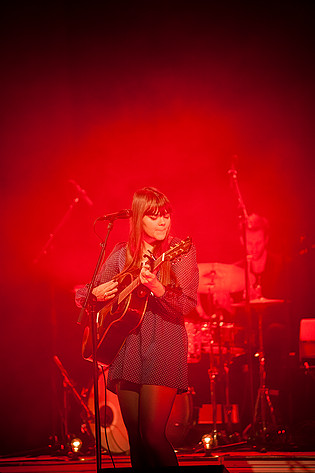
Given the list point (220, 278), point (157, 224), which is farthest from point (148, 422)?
point (220, 278)

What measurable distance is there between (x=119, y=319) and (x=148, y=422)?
537 millimetres

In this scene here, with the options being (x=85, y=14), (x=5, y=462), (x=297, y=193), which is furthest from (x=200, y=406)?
(x=85, y=14)

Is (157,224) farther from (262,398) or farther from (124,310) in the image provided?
(262,398)

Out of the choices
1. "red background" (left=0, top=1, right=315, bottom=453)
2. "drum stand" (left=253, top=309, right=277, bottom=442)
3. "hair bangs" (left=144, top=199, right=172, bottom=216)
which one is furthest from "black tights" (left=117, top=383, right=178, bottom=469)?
"red background" (left=0, top=1, right=315, bottom=453)

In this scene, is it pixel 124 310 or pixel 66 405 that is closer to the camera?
pixel 124 310

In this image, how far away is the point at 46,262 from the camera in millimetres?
5996

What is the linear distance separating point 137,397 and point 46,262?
3.24 metres

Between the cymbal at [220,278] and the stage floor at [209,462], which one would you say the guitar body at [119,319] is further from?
the cymbal at [220,278]

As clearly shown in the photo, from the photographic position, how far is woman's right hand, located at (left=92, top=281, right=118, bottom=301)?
3.21m

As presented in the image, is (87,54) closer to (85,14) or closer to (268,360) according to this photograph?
(85,14)

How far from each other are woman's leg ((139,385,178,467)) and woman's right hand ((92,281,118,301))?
0.56m

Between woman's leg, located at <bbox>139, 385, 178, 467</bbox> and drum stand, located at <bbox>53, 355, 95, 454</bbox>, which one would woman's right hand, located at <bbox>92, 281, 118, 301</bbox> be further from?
drum stand, located at <bbox>53, 355, 95, 454</bbox>

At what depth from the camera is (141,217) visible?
3.23 m

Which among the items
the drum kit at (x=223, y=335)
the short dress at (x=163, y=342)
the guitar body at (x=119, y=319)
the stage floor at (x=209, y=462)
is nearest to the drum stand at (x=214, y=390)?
the drum kit at (x=223, y=335)
